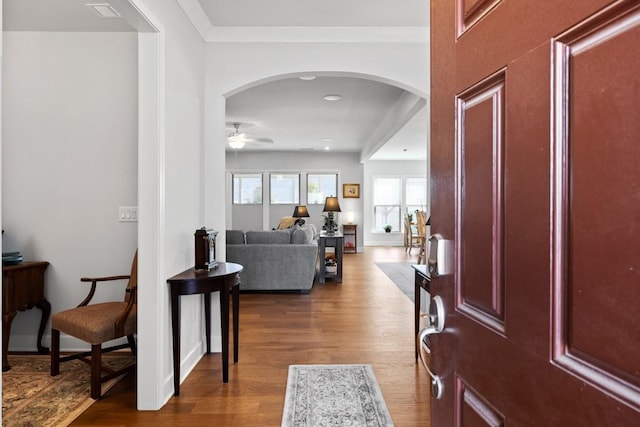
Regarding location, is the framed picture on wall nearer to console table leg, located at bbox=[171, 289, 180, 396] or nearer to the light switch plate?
the light switch plate

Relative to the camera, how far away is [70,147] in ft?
10.8

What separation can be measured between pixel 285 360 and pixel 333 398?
0.73 m

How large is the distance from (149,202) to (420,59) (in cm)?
245

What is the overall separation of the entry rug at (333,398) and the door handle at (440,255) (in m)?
1.64

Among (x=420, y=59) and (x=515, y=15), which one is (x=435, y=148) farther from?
(x=420, y=59)

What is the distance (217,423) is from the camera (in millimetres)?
2178

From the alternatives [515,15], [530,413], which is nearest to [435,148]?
[515,15]

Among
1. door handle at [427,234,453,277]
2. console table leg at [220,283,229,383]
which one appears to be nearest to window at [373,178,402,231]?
console table leg at [220,283,229,383]

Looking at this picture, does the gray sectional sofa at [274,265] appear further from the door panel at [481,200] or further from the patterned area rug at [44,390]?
the door panel at [481,200]

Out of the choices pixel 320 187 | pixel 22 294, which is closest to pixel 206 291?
pixel 22 294

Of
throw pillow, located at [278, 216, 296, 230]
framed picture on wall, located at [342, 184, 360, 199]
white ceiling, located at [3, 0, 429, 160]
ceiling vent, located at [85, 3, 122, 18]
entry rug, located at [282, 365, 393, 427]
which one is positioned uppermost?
white ceiling, located at [3, 0, 429, 160]

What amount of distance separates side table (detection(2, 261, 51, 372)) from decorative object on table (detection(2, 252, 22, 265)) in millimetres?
36

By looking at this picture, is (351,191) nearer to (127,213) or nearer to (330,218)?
(330,218)

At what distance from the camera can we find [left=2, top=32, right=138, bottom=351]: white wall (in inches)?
129
